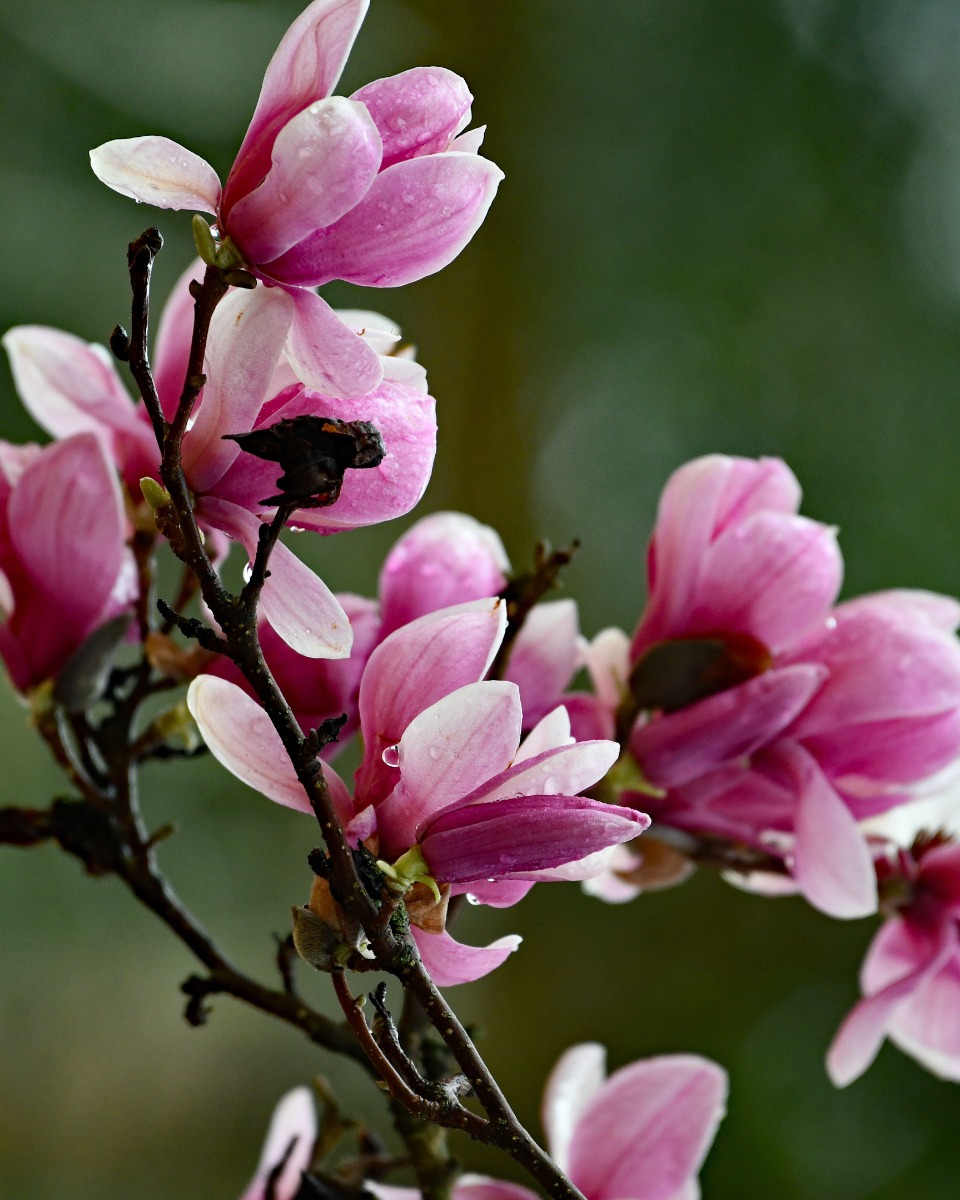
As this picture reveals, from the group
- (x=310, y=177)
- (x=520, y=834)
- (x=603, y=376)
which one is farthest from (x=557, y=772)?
(x=603, y=376)

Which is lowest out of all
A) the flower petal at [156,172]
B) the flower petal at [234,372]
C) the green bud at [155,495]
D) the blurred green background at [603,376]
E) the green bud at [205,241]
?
the blurred green background at [603,376]

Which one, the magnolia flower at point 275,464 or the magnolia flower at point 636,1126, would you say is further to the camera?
the magnolia flower at point 636,1126

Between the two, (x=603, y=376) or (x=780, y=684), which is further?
(x=603, y=376)

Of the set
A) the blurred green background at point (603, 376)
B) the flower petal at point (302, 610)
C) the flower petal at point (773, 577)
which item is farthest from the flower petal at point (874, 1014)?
the blurred green background at point (603, 376)

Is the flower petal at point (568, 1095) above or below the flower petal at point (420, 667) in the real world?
below

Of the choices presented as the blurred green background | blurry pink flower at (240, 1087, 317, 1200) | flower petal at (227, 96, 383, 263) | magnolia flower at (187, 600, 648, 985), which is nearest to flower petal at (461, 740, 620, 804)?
magnolia flower at (187, 600, 648, 985)

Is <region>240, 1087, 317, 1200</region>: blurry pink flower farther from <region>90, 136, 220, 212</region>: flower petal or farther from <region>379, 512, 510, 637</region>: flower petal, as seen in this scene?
<region>90, 136, 220, 212</region>: flower petal

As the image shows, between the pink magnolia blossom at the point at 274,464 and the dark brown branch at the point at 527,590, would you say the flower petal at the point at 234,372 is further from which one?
the dark brown branch at the point at 527,590

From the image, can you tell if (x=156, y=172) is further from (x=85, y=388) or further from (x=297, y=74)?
(x=85, y=388)
